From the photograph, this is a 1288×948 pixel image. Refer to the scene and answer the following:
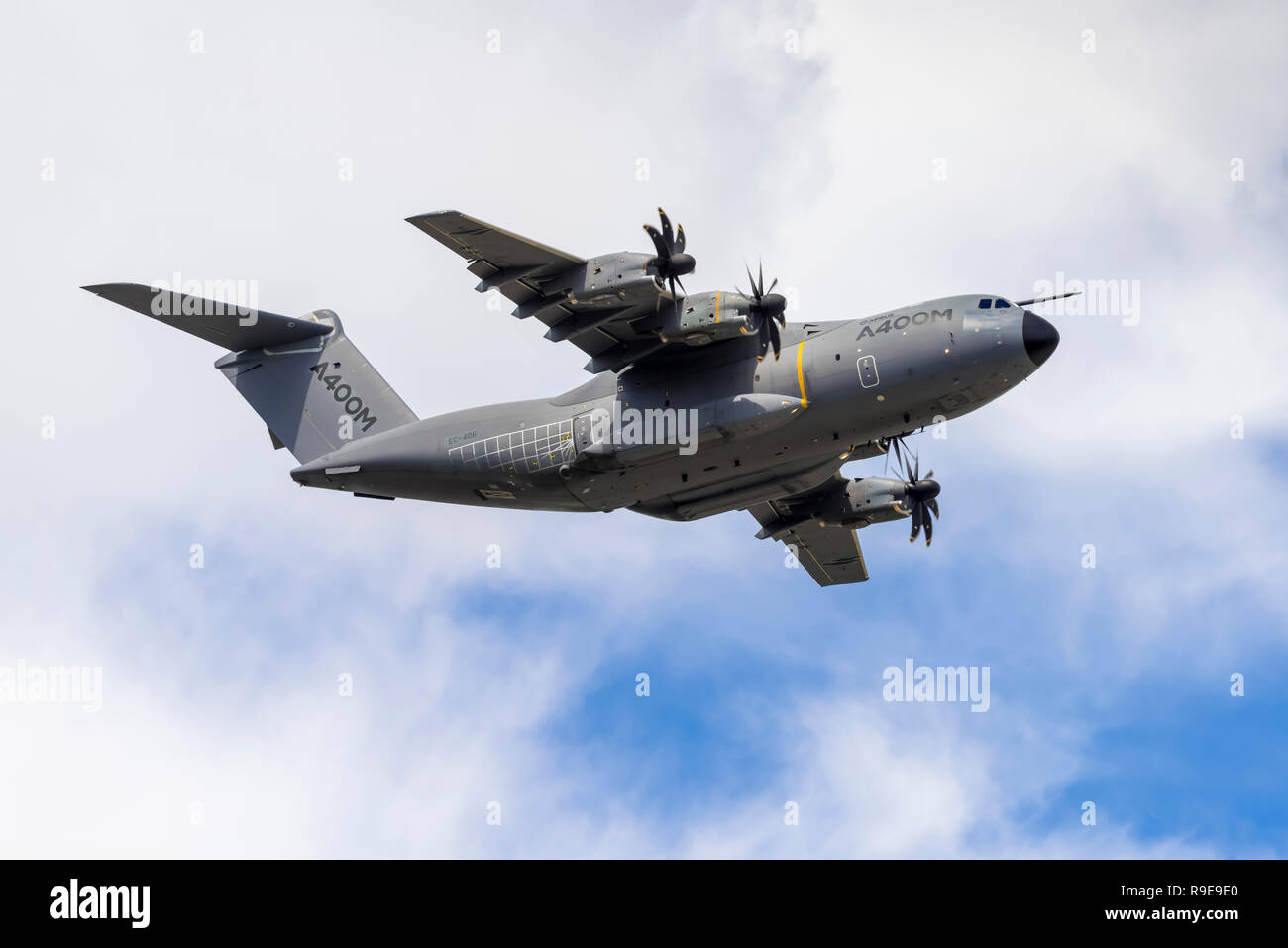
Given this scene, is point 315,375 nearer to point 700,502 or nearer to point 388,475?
point 388,475

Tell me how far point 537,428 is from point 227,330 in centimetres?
660

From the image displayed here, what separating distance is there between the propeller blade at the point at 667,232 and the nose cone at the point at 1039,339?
17.0ft

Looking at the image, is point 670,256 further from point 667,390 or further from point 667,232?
point 667,390

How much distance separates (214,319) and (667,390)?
27.0ft

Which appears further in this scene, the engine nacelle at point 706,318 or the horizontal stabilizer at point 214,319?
the horizontal stabilizer at point 214,319

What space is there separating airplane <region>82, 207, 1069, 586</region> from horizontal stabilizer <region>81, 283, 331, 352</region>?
44 mm

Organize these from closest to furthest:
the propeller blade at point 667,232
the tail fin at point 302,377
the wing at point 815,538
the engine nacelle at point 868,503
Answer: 1. the propeller blade at point 667,232
2. the tail fin at point 302,377
3. the engine nacelle at point 868,503
4. the wing at point 815,538

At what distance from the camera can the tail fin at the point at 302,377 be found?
2472 cm

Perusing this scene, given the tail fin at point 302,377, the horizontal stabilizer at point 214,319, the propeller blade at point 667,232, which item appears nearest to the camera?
the propeller blade at point 667,232

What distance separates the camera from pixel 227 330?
2500 cm

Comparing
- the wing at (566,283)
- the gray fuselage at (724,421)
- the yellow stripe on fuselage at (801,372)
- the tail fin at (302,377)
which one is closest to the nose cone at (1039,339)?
the gray fuselage at (724,421)

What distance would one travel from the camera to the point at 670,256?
20.4 meters

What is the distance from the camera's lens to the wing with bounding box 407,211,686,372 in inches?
795

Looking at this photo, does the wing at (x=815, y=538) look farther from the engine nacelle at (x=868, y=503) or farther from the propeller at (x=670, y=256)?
the propeller at (x=670, y=256)
